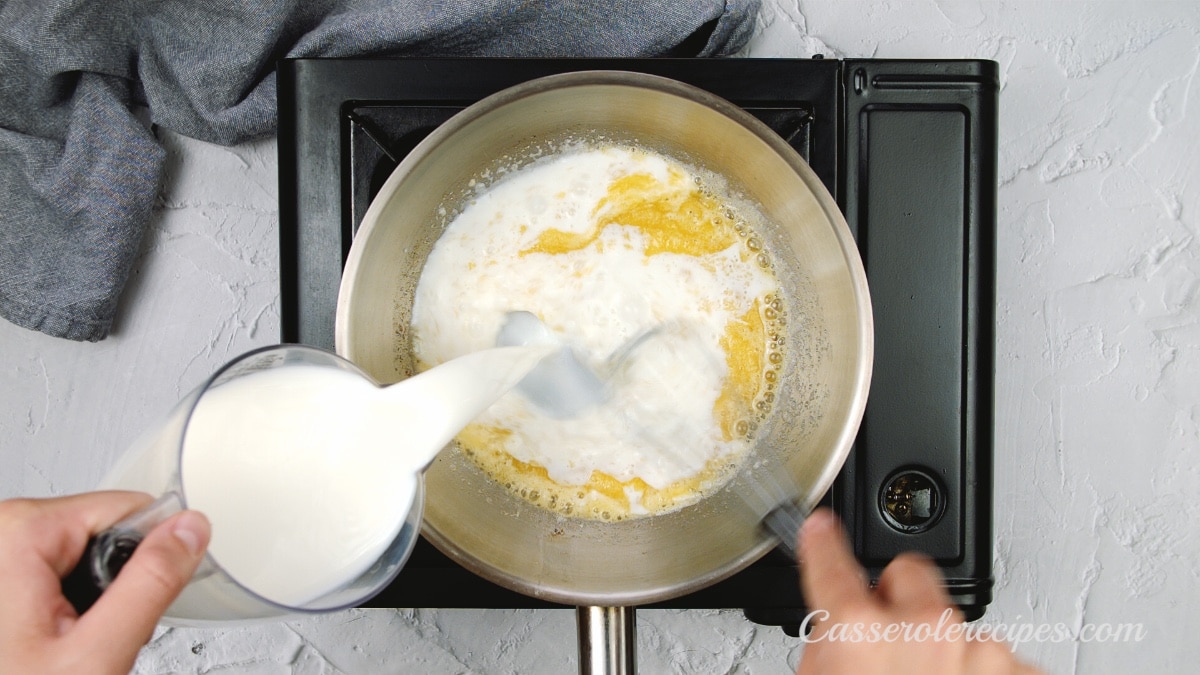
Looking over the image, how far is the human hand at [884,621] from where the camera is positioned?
0.41 metres

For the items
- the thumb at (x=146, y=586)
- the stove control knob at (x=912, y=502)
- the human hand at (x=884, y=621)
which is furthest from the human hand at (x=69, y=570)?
the stove control knob at (x=912, y=502)

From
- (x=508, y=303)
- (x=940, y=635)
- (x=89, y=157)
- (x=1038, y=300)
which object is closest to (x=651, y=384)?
(x=508, y=303)

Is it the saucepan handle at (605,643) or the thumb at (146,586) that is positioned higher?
the thumb at (146,586)

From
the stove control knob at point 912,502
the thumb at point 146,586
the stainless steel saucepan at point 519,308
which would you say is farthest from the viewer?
the stove control knob at point 912,502

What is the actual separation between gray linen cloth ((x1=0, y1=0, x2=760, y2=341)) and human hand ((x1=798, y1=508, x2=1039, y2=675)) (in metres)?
0.39

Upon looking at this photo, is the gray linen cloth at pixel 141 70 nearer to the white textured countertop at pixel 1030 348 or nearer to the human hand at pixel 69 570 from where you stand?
the white textured countertop at pixel 1030 348

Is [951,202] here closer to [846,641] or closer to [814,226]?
[814,226]

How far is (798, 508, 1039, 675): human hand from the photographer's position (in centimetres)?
41

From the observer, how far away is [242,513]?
357mm

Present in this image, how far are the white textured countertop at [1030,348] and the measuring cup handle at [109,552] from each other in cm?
34

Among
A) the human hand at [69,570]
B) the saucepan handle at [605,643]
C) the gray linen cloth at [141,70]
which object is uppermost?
the gray linen cloth at [141,70]

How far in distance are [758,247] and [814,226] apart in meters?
0.07

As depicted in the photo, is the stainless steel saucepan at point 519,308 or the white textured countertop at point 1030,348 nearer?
the stainless steel saucepan at point 519,308

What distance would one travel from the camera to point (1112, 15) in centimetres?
69
